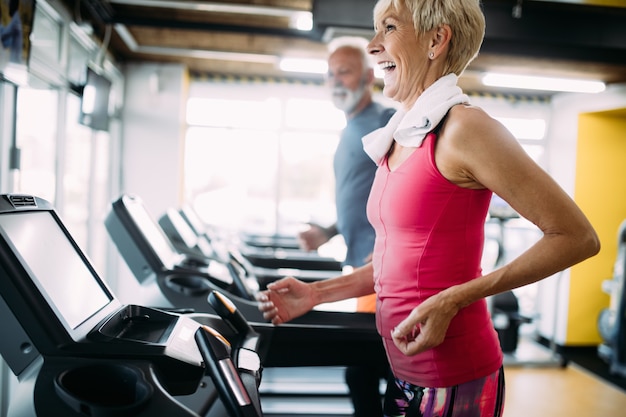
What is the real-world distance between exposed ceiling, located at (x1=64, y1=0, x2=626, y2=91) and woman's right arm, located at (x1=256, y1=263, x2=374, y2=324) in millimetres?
2816

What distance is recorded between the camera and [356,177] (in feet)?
7.93

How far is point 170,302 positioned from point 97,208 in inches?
153

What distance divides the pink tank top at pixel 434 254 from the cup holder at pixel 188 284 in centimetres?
107

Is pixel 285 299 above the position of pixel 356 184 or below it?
below

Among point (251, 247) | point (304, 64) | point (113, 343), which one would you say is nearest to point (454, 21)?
point (113, 343)

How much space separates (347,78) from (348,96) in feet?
0.29

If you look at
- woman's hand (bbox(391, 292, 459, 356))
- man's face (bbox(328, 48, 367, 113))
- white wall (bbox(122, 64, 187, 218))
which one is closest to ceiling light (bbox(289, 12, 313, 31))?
man's face (bbox(328, 48, 367, 113))

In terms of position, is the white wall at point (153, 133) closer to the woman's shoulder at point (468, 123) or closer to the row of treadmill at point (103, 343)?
the row of treadmill at point (103, 343)

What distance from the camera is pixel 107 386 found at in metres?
1.05

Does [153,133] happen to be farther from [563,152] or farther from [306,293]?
[306,293]

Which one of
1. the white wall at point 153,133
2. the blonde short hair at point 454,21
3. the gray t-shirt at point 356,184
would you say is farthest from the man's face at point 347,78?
the white wall at point 153,133

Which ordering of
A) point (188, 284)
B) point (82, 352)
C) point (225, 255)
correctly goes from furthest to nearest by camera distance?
point (225, 255), point (188, 284), point (82, 352)

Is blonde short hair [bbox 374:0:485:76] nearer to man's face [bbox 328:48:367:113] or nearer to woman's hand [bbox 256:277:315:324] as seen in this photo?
woman's hand [bbox 256:277:315:324]

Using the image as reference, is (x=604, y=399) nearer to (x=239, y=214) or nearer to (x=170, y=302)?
(x=170, y=302)
